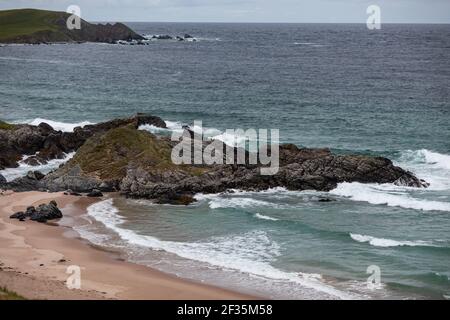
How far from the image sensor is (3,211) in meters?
40.9

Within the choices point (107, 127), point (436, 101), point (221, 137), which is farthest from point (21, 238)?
point (436, 101)

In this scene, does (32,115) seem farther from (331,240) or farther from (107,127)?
(331,240)

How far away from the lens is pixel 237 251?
112 ft

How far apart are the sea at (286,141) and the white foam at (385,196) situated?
14 centimetres

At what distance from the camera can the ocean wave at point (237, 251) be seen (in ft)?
98.0

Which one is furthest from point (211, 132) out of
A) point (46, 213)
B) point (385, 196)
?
point (46, 213)

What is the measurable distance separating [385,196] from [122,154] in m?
19.7

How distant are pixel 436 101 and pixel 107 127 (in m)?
49.5

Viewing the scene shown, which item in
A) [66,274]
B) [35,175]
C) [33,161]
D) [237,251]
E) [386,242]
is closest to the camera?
[66,274]

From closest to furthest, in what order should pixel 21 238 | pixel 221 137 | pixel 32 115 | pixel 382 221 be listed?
pixel 21 238 < pixel 382 221 < pixel 221 137 < pixel 32 115

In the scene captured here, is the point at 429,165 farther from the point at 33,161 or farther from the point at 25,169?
the point at 25,169

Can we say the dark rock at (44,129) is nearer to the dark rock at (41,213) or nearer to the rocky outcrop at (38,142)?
the rocky outcrop at (38,142)

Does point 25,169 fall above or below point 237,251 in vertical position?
above

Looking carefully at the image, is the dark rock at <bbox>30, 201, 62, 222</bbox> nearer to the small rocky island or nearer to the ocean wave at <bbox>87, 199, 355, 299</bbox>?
the ocean wave at <bbox>87, 199, 355, 299</bbox>
